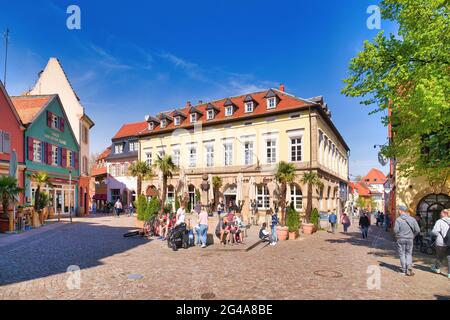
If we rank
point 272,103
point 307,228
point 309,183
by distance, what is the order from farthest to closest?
1. point 272,103
2. point 309,183
3. point 307,228

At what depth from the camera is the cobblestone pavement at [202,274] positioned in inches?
264

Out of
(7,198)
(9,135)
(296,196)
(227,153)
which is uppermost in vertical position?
(9,135)

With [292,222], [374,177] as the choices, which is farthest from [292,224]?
[374,177]

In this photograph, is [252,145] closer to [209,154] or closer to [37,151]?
[209,154]

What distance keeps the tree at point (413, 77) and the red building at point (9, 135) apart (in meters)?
23.0

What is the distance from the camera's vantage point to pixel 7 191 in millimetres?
15945

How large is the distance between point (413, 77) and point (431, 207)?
29.3ft

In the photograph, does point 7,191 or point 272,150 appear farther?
point 272,150

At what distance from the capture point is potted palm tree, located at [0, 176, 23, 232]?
16000 millimetres

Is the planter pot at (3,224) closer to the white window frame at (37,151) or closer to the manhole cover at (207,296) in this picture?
the white window frame at (37,151)

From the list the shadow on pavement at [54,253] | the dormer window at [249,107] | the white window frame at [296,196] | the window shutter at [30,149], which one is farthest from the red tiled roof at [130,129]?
the shadow on pavement at [54,253]

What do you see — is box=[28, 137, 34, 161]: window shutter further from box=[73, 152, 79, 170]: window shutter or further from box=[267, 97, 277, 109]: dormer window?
box=[267, 97, 277, 109]: dormer window

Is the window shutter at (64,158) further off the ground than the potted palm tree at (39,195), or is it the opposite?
the window shutter at (64,158)

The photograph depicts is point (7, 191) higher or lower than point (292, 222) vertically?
higher
